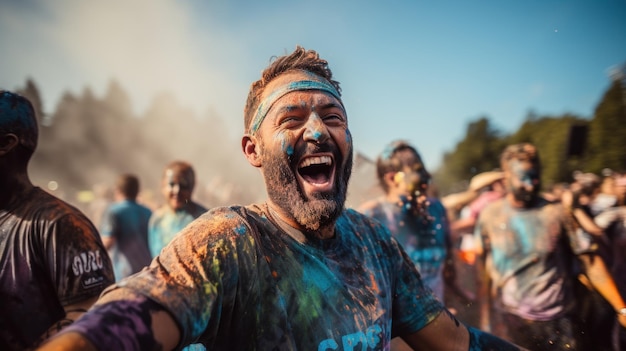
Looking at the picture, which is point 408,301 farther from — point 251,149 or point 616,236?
point 616,236

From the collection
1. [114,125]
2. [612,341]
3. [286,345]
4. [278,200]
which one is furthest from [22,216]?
[114,125]

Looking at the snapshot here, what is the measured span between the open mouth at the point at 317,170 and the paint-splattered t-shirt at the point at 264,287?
0.23 metres

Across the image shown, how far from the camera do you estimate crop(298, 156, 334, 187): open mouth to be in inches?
59.1

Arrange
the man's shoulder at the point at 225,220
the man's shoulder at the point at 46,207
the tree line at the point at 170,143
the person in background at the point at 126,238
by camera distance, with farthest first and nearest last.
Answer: the tree line at the point at 170,143, the person in background at the point at 126,238, the man's shoulder at the point at 46,207, the man's shoulder at the point at 225,220

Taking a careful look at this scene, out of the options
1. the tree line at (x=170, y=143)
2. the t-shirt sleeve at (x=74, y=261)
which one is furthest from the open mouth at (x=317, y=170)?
the tree line at (x=170, y=143)

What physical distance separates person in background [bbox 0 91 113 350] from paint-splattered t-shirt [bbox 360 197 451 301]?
2.70 meters

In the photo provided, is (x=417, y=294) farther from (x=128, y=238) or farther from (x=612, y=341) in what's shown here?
(x=128, y=238)

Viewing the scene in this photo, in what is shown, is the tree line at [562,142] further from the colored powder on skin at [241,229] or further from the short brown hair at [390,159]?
the colored powder on skin at [241,229]

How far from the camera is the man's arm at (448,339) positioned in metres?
1.63

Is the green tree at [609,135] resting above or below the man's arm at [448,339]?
below

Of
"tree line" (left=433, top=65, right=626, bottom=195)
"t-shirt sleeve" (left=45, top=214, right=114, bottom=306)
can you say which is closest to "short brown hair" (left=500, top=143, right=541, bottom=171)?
"tree line" (left=433, top=65, right=626, bottom=195)

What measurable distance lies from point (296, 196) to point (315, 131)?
27 cm

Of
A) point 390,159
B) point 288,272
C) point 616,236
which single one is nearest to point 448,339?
point 288,272

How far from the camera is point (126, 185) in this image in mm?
5629
